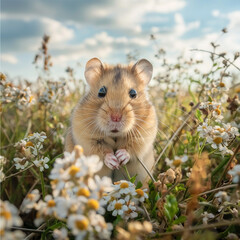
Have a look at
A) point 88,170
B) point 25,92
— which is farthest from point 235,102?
point 25,92

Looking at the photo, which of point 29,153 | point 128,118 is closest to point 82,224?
point 29,153

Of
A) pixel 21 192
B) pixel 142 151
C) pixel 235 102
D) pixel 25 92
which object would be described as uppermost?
pixel 25 92

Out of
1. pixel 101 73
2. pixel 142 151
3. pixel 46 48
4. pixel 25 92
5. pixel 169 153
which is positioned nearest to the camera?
pixel 142 151

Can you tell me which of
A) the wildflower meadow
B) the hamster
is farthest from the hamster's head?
the wildflower meadow

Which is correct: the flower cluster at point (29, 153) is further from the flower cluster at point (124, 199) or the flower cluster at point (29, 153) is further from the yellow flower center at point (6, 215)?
the yellow flower center at point (6, 215)

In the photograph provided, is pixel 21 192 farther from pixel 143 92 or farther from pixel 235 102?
pixel 235 102

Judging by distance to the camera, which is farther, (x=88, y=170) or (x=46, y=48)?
(x=46, y=48)
